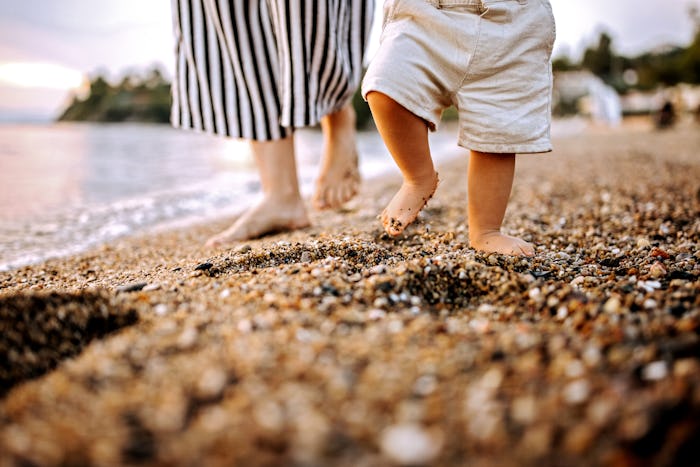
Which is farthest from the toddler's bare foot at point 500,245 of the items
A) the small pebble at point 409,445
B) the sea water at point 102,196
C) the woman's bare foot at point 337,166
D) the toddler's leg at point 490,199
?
the sea water at point 102,196

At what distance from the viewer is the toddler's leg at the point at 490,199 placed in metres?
1.92

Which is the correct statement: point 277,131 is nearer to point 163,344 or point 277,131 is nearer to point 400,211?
point 400,211

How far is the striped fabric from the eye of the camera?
253 centimetres

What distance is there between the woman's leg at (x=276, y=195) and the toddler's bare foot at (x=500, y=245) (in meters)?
1.13

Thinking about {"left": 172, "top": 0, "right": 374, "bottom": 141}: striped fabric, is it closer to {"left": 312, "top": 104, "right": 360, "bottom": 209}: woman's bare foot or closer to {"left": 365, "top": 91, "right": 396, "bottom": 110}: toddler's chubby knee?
{"left": 312, "top": 104, "right": 360, "bottom": 209}: woman's bare foot

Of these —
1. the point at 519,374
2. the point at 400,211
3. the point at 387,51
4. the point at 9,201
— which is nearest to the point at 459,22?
the point at 387,51

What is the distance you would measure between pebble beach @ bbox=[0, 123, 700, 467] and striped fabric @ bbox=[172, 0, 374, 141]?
115cm

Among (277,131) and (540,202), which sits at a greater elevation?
(277,131)

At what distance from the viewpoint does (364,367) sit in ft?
3.13

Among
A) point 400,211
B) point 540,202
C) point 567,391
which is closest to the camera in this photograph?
point 567,391

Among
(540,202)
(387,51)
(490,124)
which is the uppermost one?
(387,51)

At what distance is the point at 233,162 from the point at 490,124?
27.3ft

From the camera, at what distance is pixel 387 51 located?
1746 mm

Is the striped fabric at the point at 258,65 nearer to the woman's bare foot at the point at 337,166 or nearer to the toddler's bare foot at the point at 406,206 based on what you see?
the woman's bare foot at the point at 337,166
